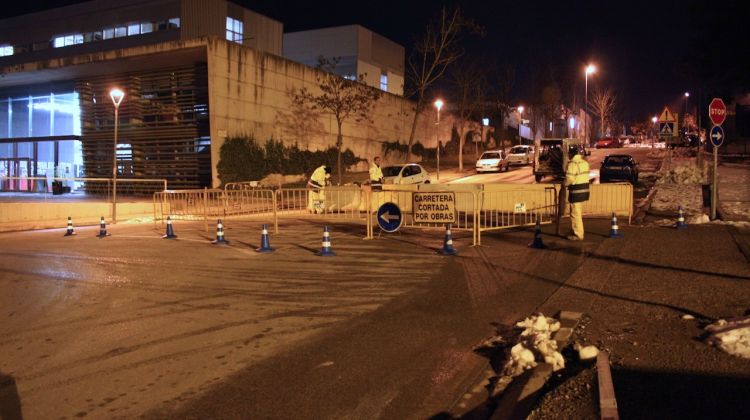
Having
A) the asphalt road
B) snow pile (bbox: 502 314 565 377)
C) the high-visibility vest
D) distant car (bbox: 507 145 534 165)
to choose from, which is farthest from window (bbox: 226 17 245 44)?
snow pile (bbox: 502 314 565 377)

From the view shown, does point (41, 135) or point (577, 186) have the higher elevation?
point (41, 135)

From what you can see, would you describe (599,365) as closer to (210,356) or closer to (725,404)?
(725,404)

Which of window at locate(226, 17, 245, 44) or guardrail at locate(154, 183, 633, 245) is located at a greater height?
window at locate(226, 17, 245, 44)

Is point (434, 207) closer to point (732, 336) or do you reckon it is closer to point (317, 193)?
point (317, 193)

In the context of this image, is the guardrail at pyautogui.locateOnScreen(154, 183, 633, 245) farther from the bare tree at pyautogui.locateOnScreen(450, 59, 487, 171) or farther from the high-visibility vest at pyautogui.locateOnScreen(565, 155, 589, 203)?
the bare tree at pyautogui.locateOnScreen(450, 59, 487, 171)

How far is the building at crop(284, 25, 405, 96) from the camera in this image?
56875mm

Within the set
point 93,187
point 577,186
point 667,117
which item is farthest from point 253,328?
point 93,187

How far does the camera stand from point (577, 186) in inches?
510

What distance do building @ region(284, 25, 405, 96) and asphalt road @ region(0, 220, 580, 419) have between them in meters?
45.0

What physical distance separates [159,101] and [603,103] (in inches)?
2868

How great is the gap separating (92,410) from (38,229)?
59.1 feet

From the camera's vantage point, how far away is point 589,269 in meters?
9.88

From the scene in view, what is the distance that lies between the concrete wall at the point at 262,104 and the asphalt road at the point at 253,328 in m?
18.3

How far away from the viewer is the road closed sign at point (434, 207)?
44.4ft
